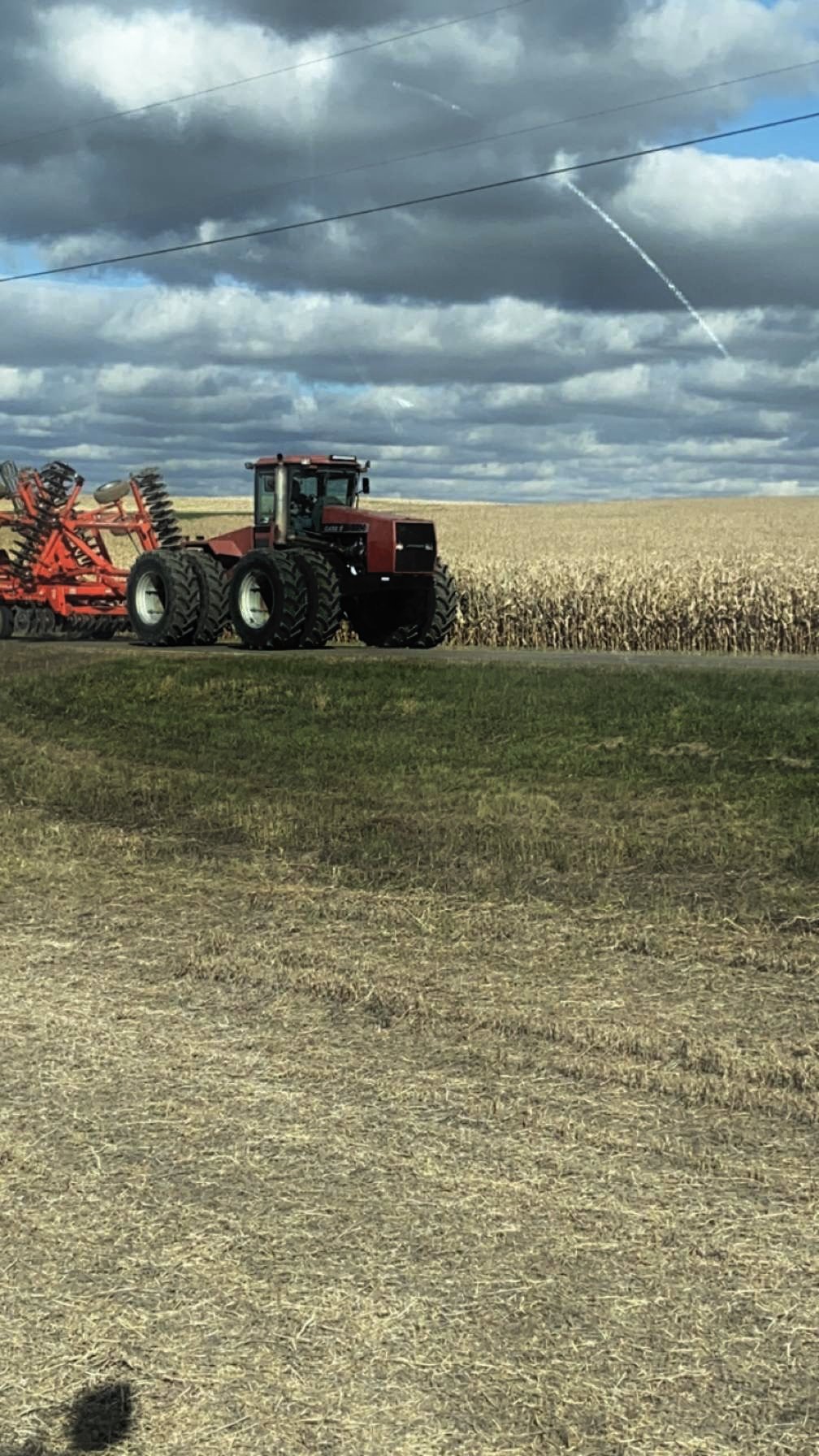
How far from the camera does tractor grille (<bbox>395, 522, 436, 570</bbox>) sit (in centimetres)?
2180

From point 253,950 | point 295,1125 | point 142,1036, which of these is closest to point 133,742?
point 253,950

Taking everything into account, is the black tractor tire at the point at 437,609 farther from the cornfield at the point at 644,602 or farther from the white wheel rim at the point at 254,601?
the cornfield at the point at 644,602

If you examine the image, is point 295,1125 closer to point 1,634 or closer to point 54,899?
point 54,899

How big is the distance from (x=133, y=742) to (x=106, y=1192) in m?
10.6

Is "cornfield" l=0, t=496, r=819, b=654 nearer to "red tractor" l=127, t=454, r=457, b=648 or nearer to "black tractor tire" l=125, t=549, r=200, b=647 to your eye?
"red tractor" l=127, t=454, r=457, b=648

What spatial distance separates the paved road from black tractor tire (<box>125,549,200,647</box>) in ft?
1.18

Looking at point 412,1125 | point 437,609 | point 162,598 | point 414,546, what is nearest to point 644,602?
point 437,609

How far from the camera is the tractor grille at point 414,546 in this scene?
2180 centimetres

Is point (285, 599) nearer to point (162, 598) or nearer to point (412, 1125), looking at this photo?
point (162, 598)

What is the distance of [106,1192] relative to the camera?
458 centimetres

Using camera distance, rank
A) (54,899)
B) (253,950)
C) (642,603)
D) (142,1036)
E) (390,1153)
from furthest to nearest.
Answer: (642,603) → (54,899) → (253,950) → (142,1036) → (390,1153)

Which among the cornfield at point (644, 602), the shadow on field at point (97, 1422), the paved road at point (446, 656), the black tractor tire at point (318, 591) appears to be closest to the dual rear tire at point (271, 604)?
the black tractor tire at point (318, 591)

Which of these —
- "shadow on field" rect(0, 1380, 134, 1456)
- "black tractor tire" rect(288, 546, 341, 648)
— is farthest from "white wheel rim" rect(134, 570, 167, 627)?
"shadow on field" rect(0, 1380, 134, 1456)

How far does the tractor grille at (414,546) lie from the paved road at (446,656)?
122 centimetres
